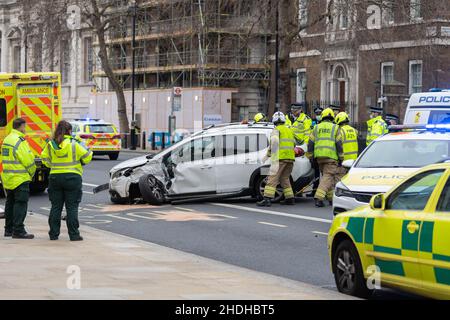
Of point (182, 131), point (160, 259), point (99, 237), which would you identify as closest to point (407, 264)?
point (160, 259)

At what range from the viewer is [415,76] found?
48438mm

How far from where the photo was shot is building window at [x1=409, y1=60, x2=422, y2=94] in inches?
1886

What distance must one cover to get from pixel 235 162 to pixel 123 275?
34.4 ft

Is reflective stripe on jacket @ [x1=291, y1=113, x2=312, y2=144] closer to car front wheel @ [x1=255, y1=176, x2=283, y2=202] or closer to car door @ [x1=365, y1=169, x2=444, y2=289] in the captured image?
car front wheel @ [x1=255, y1=176, x2=283, y2=202]

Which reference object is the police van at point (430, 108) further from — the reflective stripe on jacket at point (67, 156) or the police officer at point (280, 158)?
the reflective stripe on jacket at point (67, 156)

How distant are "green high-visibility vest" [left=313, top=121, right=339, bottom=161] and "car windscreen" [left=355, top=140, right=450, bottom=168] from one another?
383cm

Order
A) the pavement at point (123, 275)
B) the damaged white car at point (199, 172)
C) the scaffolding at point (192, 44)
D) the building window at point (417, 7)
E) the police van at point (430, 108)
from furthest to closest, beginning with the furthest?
the scaffolding at point (192, 44) < the building window at point (417, 7) < the damaged white car at point (199, 172) < the police van at point (430, 108) < the pavement at point (123, 275)

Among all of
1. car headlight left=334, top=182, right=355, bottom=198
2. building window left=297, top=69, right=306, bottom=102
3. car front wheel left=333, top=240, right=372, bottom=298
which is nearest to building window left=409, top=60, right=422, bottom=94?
building window left=297, top=69, right=306, bottom=102

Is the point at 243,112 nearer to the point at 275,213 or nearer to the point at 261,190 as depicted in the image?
the point at 261,190

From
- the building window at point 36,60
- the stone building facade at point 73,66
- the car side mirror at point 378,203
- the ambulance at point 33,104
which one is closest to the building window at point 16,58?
the stone building facade at point 73,66

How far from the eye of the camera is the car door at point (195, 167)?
22.0 metres

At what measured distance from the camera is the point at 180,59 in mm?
63438

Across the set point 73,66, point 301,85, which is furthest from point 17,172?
point 73,66
